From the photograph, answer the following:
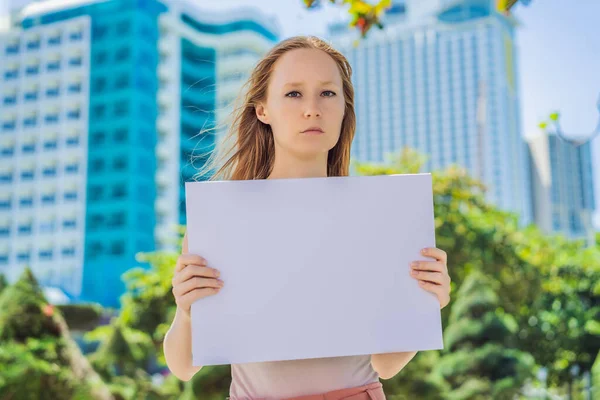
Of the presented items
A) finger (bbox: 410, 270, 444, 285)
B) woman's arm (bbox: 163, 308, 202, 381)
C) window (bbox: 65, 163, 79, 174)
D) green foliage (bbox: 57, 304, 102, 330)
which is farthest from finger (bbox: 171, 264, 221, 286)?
window (bbox: 65, 163, 79, 174)

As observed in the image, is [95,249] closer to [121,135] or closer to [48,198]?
[48,198]

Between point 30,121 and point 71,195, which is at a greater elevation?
point 30,121

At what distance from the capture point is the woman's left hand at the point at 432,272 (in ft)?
5.13

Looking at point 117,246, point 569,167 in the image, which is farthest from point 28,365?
point 569,167

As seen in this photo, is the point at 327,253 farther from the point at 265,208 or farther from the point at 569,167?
the point at 569,167

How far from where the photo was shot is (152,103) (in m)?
49.9

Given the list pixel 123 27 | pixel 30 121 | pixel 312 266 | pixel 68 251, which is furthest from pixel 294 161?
pixel 30 121

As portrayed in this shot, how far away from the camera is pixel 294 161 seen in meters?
1.84

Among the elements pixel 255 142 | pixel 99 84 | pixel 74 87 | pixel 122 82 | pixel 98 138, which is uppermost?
pixel 74 87

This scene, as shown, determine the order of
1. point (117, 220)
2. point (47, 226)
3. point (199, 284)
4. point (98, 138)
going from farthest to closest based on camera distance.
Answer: point (47, 226), point (98, 138), point (117, 220), point (199, 284)

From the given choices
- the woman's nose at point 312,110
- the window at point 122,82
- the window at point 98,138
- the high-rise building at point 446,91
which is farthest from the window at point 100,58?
the woman's nose at point 312,110

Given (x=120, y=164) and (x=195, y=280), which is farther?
(x=120, y=164)

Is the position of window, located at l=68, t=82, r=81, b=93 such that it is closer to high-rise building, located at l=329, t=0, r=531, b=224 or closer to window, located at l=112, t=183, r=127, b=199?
window, located at l=112, t=183, r=127, b=199

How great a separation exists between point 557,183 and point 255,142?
109 m
